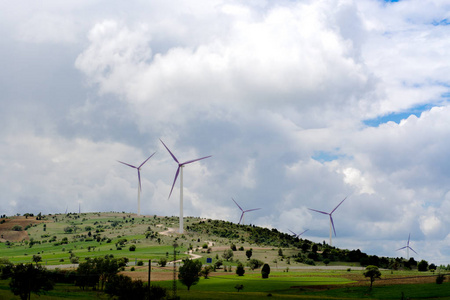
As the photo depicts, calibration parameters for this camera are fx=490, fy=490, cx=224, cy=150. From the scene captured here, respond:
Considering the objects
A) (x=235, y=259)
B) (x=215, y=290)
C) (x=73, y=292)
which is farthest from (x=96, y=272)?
(x=235, y=259)

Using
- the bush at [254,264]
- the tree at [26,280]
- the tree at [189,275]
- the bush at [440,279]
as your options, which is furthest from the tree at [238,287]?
Result: the bush at [254,264]

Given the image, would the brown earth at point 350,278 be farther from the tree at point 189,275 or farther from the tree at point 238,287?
the tree at point 238,287

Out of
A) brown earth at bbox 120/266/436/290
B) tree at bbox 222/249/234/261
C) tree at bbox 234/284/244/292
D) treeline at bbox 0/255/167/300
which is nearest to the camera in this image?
treeline at bbox 0/255/167/300

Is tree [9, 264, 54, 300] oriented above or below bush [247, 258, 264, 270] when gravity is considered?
below

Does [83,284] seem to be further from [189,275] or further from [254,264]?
[254,264]

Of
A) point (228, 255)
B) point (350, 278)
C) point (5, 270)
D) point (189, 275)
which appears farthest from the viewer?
point (228, 255)

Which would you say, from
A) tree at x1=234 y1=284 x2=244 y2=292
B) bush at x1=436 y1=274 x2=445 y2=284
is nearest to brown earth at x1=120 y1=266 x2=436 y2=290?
bush at x1=436 y1=274 x2=445 y2=284

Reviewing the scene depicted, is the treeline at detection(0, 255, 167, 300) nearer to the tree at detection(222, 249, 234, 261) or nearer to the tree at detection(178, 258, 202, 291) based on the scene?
the tree at detection(178, 258, 202, 291)

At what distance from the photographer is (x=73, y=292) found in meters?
114

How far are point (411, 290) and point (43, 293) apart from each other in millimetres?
83461

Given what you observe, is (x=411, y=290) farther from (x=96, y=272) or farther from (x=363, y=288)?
(x=96, y=272)

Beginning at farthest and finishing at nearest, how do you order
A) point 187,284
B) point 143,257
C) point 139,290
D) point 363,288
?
1. point 143,257
2. point 187,284
3. point 363,288
4. point 139,290

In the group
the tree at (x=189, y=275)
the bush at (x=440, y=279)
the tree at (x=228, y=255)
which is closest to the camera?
the bush at (x=440, y=279)

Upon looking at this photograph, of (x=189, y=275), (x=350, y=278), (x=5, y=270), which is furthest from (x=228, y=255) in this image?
(x=5, y=270)
